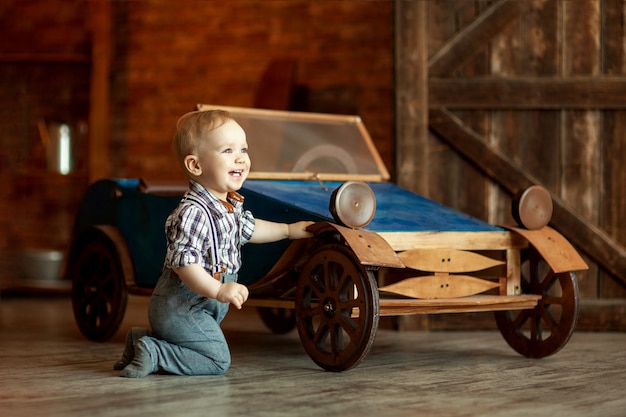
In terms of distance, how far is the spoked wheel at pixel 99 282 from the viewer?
4.79 metres

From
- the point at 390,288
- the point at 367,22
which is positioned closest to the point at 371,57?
the point at 367,22

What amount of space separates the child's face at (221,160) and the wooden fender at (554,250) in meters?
1.25

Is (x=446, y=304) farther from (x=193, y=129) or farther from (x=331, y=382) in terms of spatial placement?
(x=193, y=129)

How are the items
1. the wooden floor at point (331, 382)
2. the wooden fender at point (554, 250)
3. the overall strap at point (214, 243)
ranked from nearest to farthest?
1. the wooden floor at point (331, 382)
2. the overall strap at point (214, 243)
3. the wooden fender at point (554, 250)

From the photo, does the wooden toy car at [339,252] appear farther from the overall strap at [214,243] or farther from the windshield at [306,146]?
the overall strap at [214,243]

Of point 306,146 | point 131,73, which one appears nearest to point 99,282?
point 306,146

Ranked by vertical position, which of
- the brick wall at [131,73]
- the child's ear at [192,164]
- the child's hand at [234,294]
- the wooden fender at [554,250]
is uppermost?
the brick wall at [131,73]

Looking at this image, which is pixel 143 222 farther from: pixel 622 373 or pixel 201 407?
pixel 622 373

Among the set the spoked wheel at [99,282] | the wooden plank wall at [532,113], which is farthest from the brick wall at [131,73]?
the spoked wheel at [99,282]

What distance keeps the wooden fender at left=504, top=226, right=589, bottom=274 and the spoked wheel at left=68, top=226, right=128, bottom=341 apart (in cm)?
185

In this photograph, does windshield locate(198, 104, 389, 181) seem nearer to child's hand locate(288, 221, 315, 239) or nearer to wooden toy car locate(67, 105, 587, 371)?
wooden toy car locate(67, 105, 587, 371)

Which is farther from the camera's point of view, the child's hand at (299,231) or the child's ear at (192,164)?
the child's hand at (299,231)

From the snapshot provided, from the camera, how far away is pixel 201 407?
3027 millimetres

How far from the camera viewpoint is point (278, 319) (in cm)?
550
